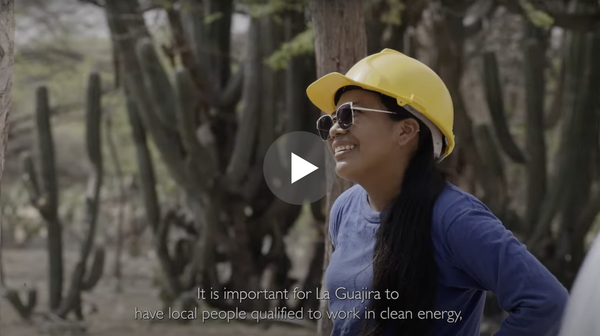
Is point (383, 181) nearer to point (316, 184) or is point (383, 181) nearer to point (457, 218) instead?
point (457, 218)

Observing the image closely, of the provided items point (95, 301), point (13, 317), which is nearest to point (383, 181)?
point (13, 317)

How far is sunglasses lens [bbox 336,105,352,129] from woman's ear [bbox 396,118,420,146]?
152 millimetres

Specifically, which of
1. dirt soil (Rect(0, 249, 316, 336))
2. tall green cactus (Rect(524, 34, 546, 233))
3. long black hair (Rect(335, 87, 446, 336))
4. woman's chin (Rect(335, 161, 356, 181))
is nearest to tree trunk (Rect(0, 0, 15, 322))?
woman's chin (Rect(335, 161, 356, 181))

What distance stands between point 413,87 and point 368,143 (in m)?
0.22

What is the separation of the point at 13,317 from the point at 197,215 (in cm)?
299

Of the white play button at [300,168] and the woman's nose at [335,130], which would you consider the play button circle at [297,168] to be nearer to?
the white play button at [300,168]

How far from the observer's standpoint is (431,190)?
243 centimetres

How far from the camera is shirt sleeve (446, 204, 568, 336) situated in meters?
2.15

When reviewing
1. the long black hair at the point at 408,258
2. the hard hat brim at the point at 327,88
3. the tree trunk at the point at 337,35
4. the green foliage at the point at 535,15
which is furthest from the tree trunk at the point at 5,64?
the green foliage at the point at 535,15

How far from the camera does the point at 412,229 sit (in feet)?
7.75

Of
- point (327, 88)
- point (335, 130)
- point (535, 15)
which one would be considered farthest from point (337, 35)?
point (535, 15)

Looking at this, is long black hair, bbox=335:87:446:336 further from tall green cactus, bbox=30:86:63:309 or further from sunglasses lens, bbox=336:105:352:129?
tall green cactus, bbox=30:86:63:309

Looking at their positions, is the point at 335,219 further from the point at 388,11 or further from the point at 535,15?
the point at 388,11

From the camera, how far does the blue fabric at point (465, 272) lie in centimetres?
216
